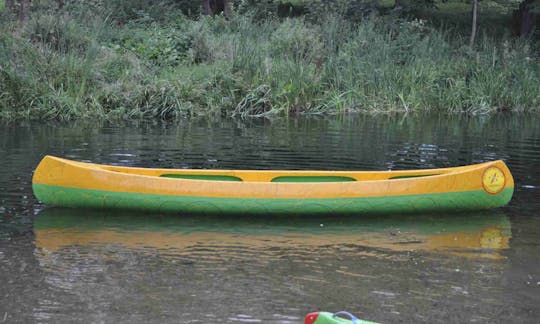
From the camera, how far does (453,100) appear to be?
20688 millimetres

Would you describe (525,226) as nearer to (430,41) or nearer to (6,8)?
(430,41)

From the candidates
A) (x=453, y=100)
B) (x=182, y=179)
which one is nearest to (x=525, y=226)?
(x=182, y=179)

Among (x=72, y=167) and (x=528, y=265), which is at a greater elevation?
(x=72, y=167)

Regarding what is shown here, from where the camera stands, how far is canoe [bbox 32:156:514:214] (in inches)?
361

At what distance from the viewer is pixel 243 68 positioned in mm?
19688

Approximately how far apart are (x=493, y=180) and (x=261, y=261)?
3.48 m

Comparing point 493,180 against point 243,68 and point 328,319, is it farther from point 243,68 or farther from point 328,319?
point 243,68

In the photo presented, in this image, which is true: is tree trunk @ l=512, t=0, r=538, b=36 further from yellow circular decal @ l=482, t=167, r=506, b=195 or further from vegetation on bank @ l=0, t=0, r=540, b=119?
yellow circular decal @ l=482, t=167, r=506, b=195

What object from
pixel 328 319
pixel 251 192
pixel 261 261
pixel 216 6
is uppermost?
pixel 216 6

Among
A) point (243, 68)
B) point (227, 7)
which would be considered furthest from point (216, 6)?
point (243, 68)

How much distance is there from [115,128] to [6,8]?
26.0 feet

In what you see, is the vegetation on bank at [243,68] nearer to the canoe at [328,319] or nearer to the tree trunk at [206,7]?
the tree trunk at [206,7]

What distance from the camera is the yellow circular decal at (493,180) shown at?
960 cm

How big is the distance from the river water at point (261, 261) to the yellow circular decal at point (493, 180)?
347mm
